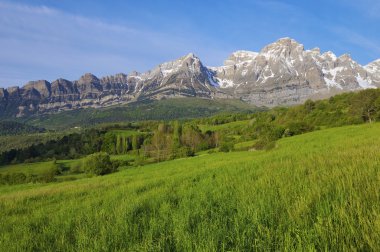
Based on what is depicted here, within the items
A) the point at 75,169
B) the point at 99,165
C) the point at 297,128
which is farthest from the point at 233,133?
the point at 99,165

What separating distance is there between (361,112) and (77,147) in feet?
554

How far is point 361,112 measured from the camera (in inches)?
2872

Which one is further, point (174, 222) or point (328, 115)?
point (328, 115)

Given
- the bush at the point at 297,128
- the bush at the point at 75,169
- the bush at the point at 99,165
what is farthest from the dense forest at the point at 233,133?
the bush at the point at 99,165

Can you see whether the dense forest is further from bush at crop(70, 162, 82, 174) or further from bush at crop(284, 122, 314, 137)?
bush at crop(70, 162, 82, 174)

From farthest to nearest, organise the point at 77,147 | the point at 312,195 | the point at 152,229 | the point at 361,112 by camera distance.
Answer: the point at 77,147, the point at 361,112, the point at 312,195, the point at 152,229

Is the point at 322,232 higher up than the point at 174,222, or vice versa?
the point at 322,232

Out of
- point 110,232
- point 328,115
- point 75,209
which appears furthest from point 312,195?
point 328,115

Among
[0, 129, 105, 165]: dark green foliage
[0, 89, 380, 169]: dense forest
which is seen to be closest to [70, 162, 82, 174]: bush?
[0, 89, 380, 169]: dense forest

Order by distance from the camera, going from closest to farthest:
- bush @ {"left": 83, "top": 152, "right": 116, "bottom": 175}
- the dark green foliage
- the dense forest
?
the dense forest < bush @ {"left": 83, "top": 152, "right": 116, "bottom": 175} < the dark green foliage

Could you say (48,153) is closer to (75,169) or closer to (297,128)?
(75,169)

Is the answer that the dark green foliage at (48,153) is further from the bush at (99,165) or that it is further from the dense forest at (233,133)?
the bush at (99,165)

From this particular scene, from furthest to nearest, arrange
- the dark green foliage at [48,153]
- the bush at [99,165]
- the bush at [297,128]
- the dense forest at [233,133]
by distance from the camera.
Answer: the dark green foliage at [48,153] → the bush at [99,165] → the bush at [297,128] → the dense forest at [233,133]

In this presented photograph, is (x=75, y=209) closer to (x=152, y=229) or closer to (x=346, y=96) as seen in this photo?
(x=152, y=229)
